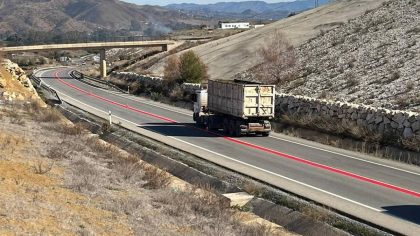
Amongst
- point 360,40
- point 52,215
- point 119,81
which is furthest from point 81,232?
point 119,81

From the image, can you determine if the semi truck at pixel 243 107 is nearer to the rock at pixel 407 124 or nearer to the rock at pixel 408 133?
the rock at pixel 407 124

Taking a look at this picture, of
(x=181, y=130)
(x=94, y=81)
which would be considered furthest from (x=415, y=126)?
(x=94, y=81)

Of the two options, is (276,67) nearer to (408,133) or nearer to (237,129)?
(237,129)

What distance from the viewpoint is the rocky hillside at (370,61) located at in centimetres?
3453

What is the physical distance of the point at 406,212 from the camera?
14648 mm

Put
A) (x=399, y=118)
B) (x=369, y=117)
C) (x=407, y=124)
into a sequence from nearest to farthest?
1. (x=407, y=124)
2. (x=399, y=118)
3. (x=369, y=117)

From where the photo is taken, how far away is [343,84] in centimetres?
4006

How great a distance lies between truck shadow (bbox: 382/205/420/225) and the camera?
14.1 meters

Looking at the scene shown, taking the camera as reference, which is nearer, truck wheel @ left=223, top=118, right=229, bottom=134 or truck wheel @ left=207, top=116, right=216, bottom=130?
truck wheel @ left=223, top=118, right=229, bottom=134

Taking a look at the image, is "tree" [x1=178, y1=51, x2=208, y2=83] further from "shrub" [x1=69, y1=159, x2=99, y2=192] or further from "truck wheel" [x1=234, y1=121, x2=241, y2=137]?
"shrub" [x1=69, y1=159, x2=99, y2=192]

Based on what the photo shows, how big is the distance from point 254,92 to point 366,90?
1097cm

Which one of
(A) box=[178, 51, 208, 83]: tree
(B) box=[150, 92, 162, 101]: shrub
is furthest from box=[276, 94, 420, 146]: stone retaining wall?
(B) box=[150, 92, 162, 101]: shrub

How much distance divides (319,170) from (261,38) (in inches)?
2182

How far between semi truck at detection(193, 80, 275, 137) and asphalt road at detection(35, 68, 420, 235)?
0.66m
